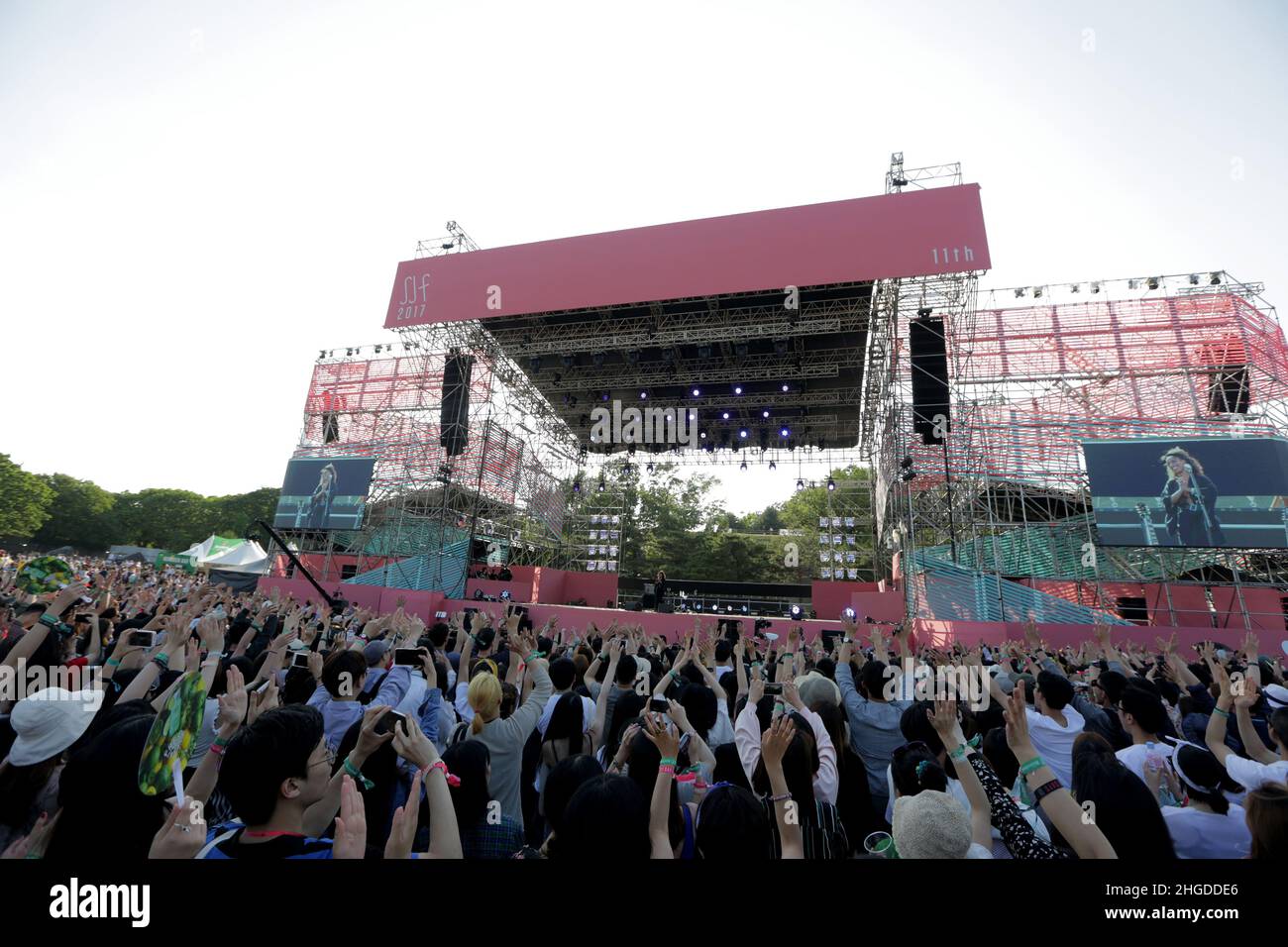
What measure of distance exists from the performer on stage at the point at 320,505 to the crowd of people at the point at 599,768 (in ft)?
54.8

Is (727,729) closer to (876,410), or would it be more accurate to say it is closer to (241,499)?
(876,410)

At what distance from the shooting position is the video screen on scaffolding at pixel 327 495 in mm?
18812

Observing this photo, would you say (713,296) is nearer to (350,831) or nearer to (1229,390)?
(350,831)

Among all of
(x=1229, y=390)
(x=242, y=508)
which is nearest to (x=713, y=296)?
(x=1229, y=390)

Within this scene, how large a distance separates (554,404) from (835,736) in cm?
2091

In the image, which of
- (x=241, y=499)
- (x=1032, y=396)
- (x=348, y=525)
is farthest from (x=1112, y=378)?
(x=241, y=499)

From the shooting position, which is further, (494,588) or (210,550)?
(210,550)

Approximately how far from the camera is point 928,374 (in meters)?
12.9

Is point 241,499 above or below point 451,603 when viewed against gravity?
above

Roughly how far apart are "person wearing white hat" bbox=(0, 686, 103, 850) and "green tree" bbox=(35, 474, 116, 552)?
205ft

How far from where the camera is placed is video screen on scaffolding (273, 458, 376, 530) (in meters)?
18.8

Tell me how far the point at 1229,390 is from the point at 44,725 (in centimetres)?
2319

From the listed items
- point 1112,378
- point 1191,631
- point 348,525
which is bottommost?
point 1191,631
